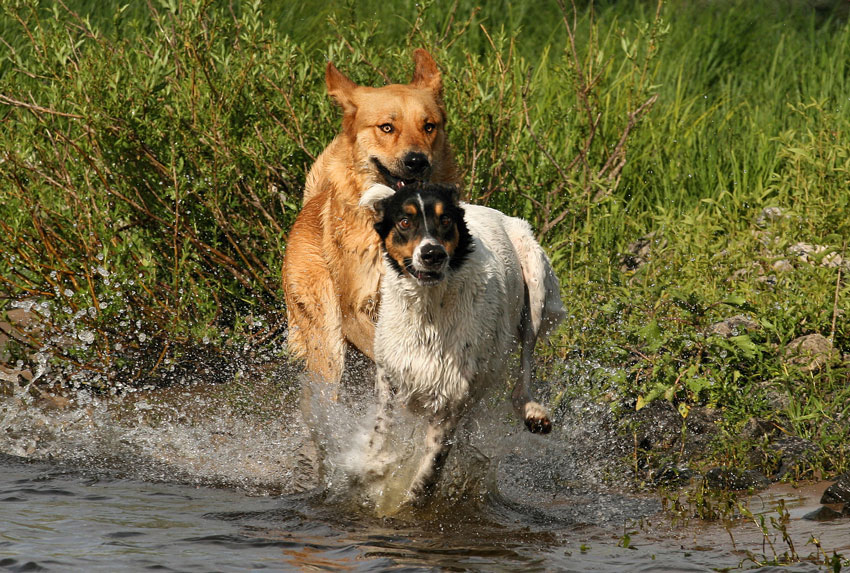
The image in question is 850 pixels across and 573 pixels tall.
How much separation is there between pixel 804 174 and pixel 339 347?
437 centimetres

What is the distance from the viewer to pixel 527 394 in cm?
619

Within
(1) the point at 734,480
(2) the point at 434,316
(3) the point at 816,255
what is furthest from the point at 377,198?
(3) the point at 816,255

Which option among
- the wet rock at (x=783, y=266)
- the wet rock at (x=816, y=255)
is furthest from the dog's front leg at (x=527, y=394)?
the wet rock at (x=783, y=266)

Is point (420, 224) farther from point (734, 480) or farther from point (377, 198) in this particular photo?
point (734, 480)

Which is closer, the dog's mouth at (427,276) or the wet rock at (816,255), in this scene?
the dog's mouth at (427,276)

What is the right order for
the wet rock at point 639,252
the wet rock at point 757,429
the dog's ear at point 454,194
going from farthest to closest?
the wet rock at point 639,252
the wet rock at point 757,429
the dog's ear at point 454,194

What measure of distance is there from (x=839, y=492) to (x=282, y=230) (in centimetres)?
441

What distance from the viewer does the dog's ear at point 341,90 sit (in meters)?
6.48

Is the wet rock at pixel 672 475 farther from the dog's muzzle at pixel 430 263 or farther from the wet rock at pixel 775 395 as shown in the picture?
the dog's muzzle at pixel 430 263

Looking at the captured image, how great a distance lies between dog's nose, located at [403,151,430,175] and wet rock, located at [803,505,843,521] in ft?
8.83

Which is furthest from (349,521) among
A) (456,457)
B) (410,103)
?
(410,103)

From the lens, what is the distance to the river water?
5.05 meters

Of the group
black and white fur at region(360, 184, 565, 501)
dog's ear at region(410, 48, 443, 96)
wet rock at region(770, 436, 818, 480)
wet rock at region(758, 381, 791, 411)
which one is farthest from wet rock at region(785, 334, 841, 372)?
dog's ear at region(410, 48, 443, 96)

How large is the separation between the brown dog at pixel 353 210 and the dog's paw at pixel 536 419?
1.00m
